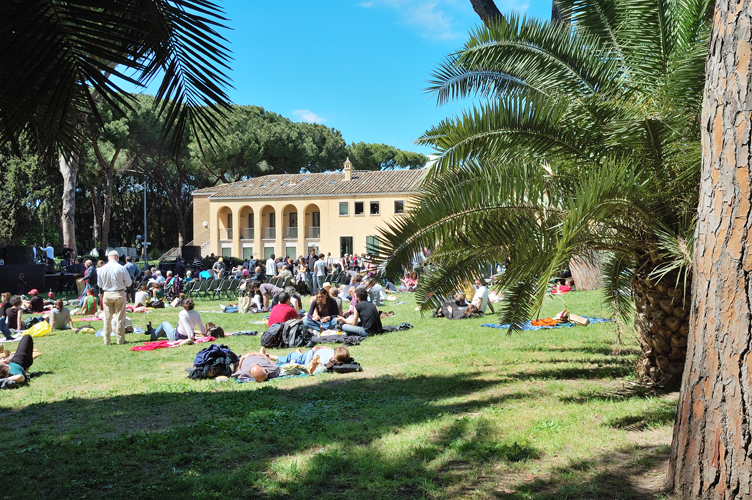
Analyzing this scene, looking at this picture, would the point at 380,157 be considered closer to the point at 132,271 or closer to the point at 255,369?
the point at 132,271

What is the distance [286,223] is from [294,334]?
38305 millimetres

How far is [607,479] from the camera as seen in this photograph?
3.99 meters

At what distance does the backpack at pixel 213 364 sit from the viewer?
800 centimetres

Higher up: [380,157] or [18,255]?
[380,157]

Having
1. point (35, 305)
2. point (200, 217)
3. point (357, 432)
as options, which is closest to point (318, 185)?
point (200, 217)

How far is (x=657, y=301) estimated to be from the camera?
6.06 meters

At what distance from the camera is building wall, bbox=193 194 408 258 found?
4344cm

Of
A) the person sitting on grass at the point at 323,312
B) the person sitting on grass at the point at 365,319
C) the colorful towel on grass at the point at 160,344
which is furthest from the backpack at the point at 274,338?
the colorful towel on grass at the point at 160,344

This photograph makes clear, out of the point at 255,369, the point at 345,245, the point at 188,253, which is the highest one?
the point at 345,245

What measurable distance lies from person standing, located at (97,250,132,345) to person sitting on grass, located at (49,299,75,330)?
2.81 metres

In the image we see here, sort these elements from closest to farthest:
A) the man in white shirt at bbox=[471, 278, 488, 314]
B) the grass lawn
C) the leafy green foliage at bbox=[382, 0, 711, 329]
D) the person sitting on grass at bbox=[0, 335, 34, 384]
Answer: the grass lawn < the leafy green foliage at bbox=[382, 0, 711, 329] < the person sitting on grass at bbox=[0, 335, 34, 384] < the man in white shirt at bbox=[471, 278, 488, 314]

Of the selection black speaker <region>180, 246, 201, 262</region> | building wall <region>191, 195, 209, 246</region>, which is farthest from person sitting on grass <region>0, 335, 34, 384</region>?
building wall <region>191, 195, 209, 246</region>

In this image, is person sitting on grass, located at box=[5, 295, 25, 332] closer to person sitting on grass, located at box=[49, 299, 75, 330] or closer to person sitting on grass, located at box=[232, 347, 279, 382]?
person sitting on grass, located at box=[49, 299, 75, 330]

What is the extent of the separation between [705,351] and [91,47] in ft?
11.2
